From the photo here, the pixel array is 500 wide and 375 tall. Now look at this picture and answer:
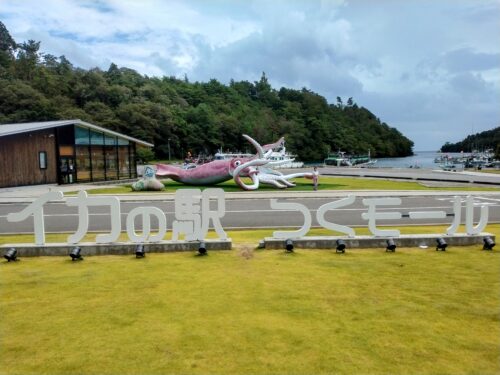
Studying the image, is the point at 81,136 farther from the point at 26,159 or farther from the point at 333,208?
the point at 333,208

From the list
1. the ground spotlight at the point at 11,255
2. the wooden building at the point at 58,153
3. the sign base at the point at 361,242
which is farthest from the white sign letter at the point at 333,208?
the wooden building at the point at 58,153

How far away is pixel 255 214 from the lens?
56.8 feet

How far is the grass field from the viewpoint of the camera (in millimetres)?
4885

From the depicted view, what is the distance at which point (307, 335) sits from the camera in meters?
5.50

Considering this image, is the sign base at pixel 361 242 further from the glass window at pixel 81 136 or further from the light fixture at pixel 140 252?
the glass window at pixel 81 136

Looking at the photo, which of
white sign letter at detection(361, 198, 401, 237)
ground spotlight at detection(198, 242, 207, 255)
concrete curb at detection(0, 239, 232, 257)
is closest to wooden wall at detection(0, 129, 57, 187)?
concrete curb at detection(0, 239, 232, 257)

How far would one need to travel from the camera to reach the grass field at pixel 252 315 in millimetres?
4885

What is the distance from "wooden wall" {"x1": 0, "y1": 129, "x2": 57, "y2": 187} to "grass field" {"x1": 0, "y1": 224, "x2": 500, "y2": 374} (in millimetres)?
23631

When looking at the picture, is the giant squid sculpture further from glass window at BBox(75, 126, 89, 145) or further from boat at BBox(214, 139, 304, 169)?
glass window at BBox(75, 126, 89, 145)

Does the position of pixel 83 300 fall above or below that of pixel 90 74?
below

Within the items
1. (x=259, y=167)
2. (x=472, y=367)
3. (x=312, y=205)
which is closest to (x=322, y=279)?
(x=472, y=367)

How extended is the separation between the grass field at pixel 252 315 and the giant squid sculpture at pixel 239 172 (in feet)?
58.8

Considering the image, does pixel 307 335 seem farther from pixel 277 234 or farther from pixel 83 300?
pixel 277 234

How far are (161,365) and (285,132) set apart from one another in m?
119
